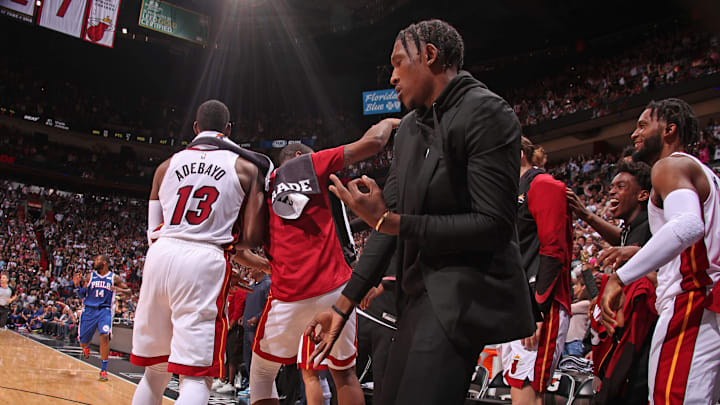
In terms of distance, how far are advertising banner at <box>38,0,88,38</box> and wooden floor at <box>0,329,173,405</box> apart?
11425 mm

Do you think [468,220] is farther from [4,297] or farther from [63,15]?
[63,15]

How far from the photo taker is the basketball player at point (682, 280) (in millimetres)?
2188

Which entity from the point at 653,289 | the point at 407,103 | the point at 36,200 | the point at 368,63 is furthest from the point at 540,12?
the point at 36,200

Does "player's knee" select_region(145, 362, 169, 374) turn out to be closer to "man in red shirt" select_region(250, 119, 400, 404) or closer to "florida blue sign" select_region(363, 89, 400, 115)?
"man in red shirt" select_region(250, 119, 400, 404)

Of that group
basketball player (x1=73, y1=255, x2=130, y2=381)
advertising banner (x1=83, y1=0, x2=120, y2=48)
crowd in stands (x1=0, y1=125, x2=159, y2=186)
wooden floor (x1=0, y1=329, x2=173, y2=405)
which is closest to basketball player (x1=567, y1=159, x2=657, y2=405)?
wooden floor (x1=0, y1=329, x2=173, y2=405)

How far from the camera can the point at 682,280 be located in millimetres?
2439

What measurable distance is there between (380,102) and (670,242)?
77.8ft

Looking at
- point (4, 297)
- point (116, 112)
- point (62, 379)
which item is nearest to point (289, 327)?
point (62, 379)

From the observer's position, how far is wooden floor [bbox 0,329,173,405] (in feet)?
18.6

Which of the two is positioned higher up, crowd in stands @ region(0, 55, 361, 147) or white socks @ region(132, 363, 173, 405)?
crowd in stands @ region(0, 55, 361, 147)

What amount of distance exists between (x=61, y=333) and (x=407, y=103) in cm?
1549

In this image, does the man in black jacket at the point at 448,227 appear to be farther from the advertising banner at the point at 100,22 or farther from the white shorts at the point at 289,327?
the advertising banner at the point at 100,22

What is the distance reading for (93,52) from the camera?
2800 centimetres

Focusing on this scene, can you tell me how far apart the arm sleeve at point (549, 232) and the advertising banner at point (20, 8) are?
19.0m
